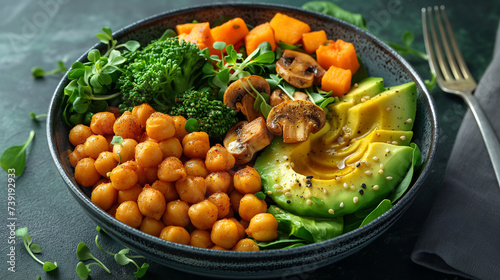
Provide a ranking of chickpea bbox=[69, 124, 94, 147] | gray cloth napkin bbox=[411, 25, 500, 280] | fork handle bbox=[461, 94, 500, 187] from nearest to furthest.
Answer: gray cloth napkin bbox=[411, 25, 500, 280] → chickpea bbox=[69, 124, 94, 147] → fork handle bbox=[461, 94, 500, 187]

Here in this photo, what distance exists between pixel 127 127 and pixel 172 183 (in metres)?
0.38

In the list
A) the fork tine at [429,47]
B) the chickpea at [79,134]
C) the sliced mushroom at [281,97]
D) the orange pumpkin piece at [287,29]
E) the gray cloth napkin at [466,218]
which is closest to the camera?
the gray cloth napkin at [466,218]

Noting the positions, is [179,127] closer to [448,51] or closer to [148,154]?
[148,154]

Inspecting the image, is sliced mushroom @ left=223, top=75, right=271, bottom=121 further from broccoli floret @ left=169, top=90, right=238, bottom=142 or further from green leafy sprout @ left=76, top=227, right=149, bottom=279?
green leafy sprout @ left=76, top=227, right=149, bottom=279

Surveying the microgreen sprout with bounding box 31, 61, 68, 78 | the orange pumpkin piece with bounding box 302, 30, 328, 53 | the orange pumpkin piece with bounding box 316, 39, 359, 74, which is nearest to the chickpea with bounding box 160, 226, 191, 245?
the orange pumpkin piece with bounding box 316, 39, 359, 74

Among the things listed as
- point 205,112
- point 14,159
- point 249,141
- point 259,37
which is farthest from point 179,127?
point 14,159

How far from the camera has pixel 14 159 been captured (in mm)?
3004

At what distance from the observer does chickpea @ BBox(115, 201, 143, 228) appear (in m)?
2.26

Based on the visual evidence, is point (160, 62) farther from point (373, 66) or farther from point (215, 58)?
point (373, 66)

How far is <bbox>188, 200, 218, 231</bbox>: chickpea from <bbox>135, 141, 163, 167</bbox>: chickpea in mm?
285

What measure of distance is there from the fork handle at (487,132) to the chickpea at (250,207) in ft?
4.63

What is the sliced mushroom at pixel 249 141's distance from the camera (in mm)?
2570

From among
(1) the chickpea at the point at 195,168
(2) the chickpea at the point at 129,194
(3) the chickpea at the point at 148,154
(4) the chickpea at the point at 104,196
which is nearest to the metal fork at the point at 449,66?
(1) the chickpea at the point at 195,168

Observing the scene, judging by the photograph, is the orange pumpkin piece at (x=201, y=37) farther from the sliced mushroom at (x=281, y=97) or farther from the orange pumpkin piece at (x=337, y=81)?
the orange pumpkin piece at (x=337, y=81)
